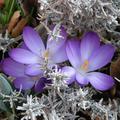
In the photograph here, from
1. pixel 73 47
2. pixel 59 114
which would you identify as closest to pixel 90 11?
pixel 73 47

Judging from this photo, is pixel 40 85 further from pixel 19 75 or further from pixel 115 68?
pixel 115 68

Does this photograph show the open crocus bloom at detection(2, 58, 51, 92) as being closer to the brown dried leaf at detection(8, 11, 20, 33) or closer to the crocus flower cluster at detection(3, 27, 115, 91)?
the crocus flower cluster at detection(3, 27, 115, 91)

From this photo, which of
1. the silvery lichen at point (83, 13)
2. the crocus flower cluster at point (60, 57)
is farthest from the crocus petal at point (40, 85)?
the silvery lichen at point (83, 13)

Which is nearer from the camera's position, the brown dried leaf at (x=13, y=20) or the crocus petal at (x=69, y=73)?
the crocus petal at (x=69, y=73)

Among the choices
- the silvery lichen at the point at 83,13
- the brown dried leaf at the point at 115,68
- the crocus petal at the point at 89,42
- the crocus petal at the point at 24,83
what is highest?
the silvery lichen at the point at 83,13

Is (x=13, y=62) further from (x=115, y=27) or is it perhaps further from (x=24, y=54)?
(x=115, y=27)

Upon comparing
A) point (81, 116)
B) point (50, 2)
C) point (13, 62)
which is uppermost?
point (50, 2)

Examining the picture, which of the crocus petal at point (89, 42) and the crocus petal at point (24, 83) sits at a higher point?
the crocus petal at point (89, 42)

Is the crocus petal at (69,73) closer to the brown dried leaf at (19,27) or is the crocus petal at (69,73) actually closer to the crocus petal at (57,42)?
the crocus petal at (57,42)
